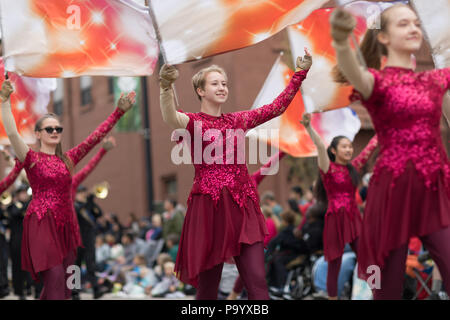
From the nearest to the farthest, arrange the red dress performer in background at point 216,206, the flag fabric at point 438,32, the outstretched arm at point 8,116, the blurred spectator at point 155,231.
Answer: the red dress performer in background at point 216,206 < the outstretched arm at point 8,116 < the flag fabric at point 438,32 < the blurred spectator at point 155,231

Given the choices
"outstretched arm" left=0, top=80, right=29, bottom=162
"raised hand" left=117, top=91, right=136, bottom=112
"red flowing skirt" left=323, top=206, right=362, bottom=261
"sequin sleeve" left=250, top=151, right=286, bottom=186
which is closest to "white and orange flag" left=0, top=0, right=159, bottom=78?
"raised hand" left=117, top=91, right=136, bottom=112

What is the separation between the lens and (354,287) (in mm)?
8375

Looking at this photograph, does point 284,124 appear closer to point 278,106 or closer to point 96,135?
point 96,135

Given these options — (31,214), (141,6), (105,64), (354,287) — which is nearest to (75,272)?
(31,214)

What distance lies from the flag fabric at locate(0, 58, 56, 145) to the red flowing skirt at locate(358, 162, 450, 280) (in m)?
5.04

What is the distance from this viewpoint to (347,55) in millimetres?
3730

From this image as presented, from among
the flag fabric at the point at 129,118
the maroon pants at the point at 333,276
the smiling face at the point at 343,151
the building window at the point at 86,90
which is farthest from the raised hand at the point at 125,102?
the building window at the point at 86,90

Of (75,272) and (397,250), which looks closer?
(397,250)

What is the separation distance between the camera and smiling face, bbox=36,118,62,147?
20.4 ft

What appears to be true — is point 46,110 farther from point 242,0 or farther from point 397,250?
point 397,250

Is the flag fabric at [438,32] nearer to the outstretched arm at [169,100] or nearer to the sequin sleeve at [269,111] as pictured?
the sequin sleeve at [269,111]

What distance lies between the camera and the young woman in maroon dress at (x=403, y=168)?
3.91m

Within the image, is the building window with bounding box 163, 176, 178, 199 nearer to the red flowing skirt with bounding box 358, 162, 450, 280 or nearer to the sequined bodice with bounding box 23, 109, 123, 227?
the sequined bodice with bounding box 23, 109, 123, 227
